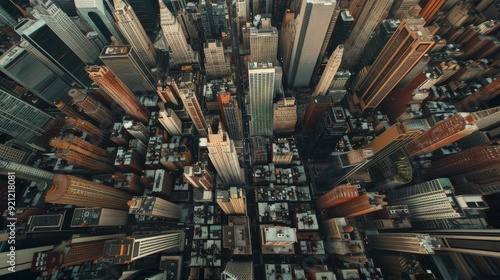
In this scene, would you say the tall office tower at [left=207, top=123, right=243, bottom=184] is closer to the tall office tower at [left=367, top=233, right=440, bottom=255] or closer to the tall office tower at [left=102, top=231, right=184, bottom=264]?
the tall office tower at [left=102, top=231, right=184, bottom=264]

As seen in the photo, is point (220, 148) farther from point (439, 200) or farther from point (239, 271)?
point (439, 200)

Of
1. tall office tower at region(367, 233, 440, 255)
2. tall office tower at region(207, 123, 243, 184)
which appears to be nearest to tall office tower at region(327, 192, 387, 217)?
tall office tower at region(367, 233, 440, 255)

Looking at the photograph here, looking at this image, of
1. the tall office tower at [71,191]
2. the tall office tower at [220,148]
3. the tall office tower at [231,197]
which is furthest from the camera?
the tall office tower at [231,197]

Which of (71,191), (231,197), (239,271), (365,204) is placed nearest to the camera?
(239,271)

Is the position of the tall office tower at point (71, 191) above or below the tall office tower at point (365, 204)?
above

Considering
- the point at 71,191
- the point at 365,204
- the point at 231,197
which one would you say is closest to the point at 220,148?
the point at 231,197

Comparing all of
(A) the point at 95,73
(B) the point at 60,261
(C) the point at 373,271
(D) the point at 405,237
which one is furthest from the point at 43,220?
(D) the point at 405,237

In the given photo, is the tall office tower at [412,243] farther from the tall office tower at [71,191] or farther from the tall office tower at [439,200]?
the tall office tower at [71,191]

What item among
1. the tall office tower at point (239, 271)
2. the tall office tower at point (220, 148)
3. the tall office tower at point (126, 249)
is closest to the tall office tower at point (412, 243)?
the tall office tower at point (239, 271)
